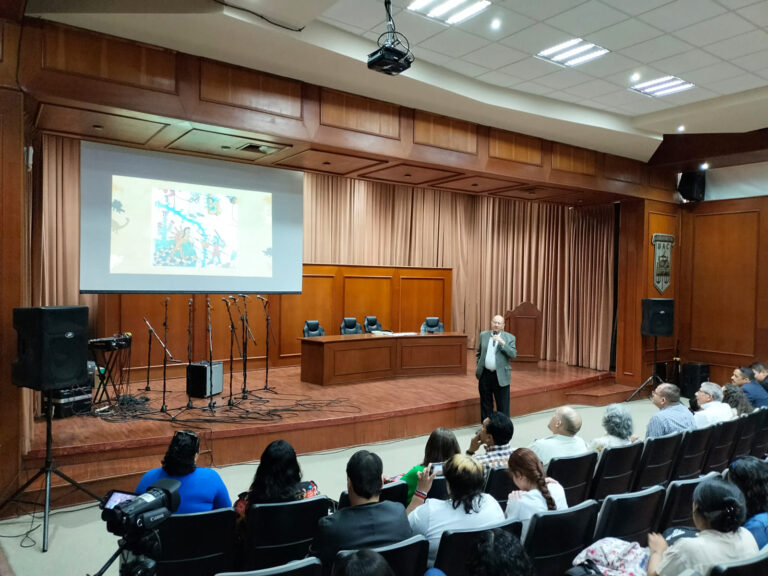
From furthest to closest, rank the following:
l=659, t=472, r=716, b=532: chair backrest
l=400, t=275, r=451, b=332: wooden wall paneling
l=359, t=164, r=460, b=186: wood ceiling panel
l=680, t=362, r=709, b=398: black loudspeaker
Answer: l=400, t=275, r=451, b=332: wooden wall paneling
l=680, t=362, r=709, b=398: black loudspeaker
l=359, t=164, r=460, b=186: wood ceiling panel
l=659, t=472, r=716, b=532: chair backrest

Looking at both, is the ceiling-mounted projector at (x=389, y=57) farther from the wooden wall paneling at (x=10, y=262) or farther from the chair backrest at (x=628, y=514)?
the chair backrest at (x=628, y=514)

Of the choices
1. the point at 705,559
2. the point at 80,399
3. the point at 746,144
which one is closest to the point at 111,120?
the point at 80,399

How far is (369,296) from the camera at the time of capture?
33.0 feet

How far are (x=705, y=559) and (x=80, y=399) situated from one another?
18.1 feet

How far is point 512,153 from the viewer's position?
6.97 meters

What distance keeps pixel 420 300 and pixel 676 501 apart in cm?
790

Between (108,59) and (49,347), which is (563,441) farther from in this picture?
(108,59)

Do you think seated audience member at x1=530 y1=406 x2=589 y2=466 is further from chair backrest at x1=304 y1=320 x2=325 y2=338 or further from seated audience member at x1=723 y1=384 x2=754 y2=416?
chair backrest at x1=304 y1=320 x2=325 y2=338

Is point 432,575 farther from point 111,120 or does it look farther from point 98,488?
point 111,120

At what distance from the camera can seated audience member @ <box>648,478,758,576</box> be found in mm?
2031

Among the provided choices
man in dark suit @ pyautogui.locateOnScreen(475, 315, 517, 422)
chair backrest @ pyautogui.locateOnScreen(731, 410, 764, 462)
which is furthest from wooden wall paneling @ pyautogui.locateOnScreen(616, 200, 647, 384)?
chair backrest @ pyautogui.locateOnScreen(731, 410, 764, 462)

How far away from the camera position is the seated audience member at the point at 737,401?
4719 mm

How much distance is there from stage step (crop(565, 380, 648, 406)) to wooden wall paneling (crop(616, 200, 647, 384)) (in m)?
0.32

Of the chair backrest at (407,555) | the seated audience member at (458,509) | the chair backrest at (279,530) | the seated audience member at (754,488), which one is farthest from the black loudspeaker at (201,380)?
the seated audience member at (754,488)
